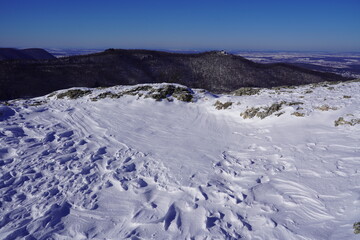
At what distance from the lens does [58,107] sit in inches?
467

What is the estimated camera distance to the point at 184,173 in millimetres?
6090

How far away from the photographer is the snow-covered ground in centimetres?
416

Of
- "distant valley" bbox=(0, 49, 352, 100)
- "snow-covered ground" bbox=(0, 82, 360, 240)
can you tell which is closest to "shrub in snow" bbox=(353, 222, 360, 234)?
"snow-covered ground" bbox=(0, 82, 360, 240)

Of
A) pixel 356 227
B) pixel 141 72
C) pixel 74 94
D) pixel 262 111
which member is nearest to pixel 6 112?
pixel 74 94

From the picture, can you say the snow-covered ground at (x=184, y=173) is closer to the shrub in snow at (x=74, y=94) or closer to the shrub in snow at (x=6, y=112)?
the shrub in snow at (x=6, y=112)

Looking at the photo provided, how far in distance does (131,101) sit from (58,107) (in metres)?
3.92

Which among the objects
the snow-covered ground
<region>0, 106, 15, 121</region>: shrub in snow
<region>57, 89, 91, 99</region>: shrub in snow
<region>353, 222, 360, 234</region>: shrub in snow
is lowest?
the snow-covered ground

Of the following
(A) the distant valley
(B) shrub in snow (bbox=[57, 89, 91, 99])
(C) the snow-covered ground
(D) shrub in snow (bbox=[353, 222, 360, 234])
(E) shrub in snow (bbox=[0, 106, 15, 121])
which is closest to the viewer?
(D) shrub in snow (bbox=[353, 222, 360, 234])

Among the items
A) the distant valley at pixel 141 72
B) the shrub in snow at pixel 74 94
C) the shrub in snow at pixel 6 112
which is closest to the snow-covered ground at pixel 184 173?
the shrub in snow at pixel 6 112

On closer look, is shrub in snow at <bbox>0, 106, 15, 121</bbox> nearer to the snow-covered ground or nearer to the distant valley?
the snow-covered ground

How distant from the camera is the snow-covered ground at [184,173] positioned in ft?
13.7

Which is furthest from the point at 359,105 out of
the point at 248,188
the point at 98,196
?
the point at 98,196

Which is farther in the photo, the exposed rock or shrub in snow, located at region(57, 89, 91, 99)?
shrub in snow, located at region(57, 89, 91, 99)

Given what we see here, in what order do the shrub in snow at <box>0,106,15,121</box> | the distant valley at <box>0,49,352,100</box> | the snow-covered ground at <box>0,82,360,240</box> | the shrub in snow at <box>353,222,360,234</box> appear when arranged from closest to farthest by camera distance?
the shrub in snow at <box>353,222,360,234</box>
the snow-covered ground at <box>0,82,360,240</box>
the shrub in snow at <box>0,106,15,121</box>
the distant valley at <box>0,49,352,100</box>
